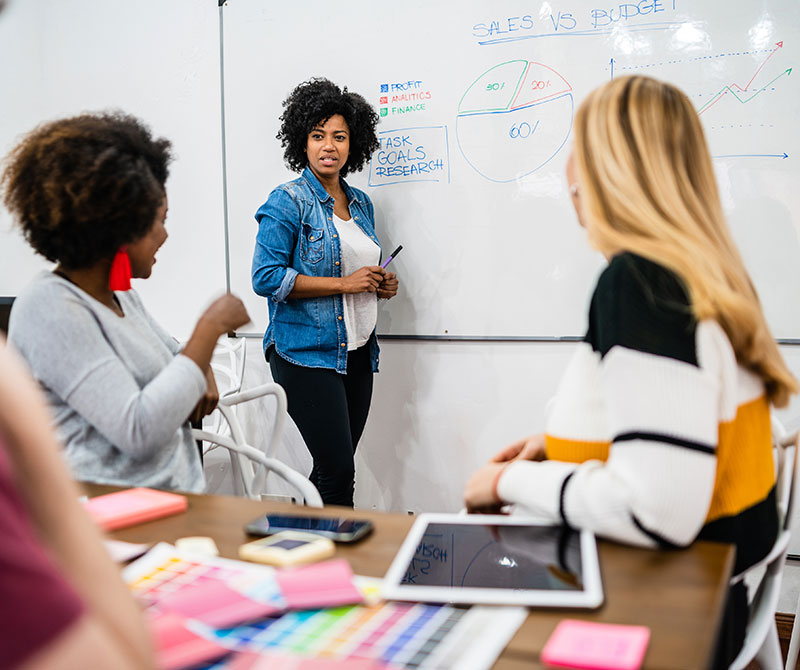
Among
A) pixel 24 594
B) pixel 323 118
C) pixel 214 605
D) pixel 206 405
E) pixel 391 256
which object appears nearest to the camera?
pixel 24 594

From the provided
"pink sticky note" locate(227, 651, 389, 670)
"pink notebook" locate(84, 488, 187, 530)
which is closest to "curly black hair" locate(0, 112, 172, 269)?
"pink notebook" locate(84, 488, 187, 530)

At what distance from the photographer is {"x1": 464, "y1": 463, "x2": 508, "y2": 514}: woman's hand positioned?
1.01 m

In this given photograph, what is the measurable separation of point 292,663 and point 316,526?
36cm

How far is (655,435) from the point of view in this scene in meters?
0.85

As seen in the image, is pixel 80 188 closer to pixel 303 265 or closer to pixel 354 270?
pixel 303 265

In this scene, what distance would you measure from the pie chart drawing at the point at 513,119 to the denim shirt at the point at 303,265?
54 centimetres

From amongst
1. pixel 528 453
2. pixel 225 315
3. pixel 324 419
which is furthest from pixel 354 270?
pixel 528 453

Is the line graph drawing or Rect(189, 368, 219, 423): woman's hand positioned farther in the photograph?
the line graph drawing

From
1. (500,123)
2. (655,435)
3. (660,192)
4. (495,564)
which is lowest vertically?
(495,564)

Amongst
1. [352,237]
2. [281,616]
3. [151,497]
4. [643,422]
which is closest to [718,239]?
[643,422]

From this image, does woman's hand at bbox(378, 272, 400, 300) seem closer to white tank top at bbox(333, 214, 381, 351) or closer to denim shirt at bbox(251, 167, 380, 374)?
white tank top at bbox(333, 214, 381, 351)

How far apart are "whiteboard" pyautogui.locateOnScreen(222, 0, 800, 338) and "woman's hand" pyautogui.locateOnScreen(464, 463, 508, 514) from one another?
1516 mm

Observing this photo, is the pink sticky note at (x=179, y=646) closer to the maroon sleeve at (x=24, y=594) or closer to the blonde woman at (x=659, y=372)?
the maroon sleeve at (x=24, y=594)

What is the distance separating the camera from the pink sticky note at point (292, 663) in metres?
0.56
